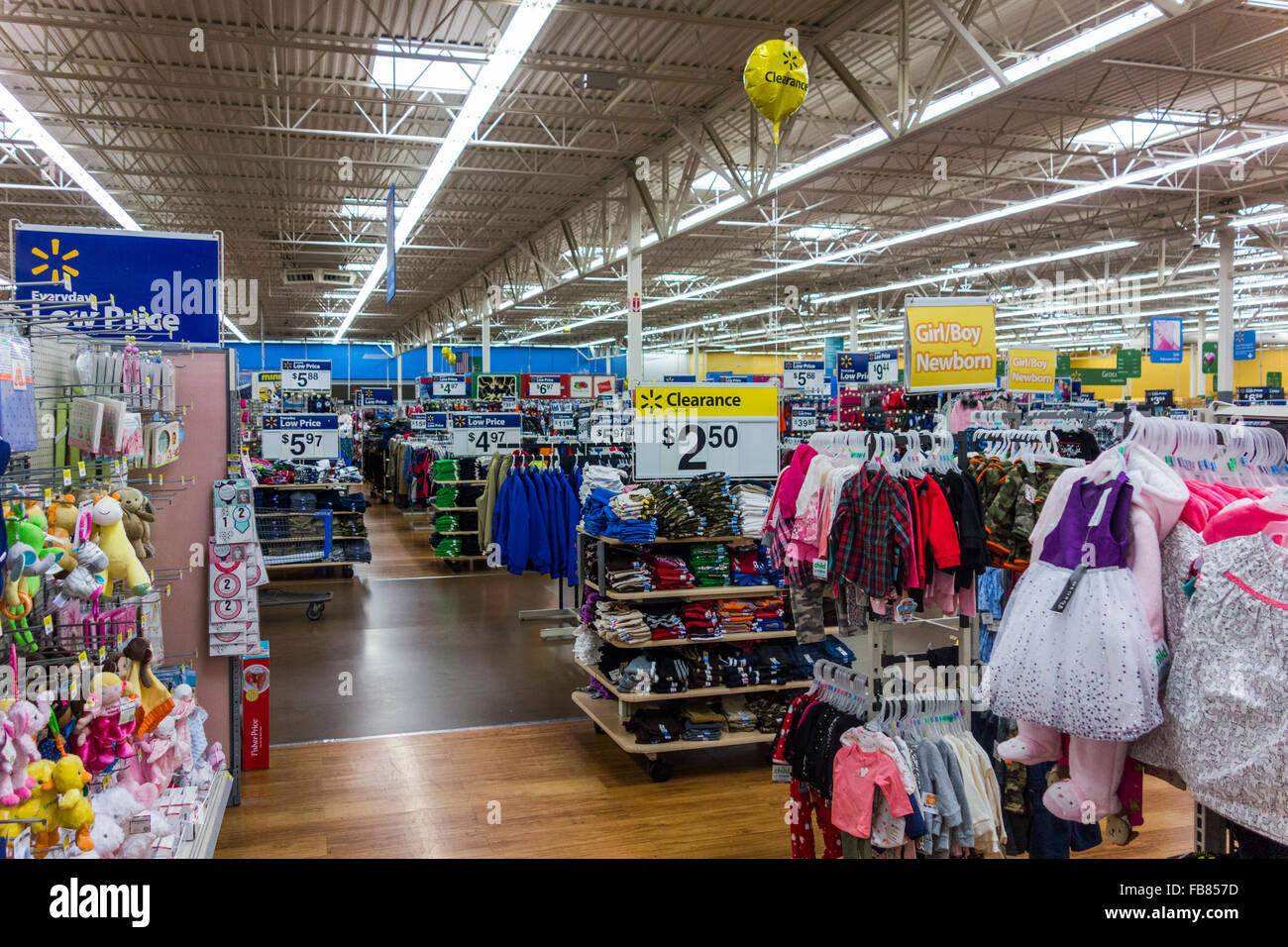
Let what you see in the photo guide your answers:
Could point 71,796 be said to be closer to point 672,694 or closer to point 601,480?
point 672,694

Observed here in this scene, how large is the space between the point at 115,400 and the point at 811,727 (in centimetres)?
278

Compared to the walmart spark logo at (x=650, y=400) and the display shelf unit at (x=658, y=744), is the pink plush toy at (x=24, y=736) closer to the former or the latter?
the display shelf unit at (x=658, y=744)

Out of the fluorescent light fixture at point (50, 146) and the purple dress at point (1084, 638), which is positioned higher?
the fluorescent light fixture at point (50, 146)

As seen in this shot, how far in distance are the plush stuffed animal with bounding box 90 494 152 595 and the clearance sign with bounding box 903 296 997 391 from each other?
19.3 ft

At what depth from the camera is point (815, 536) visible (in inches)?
150

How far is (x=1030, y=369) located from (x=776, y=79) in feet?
23.3

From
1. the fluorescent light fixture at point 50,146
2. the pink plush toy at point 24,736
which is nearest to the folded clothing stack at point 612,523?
the pink plush toy at point 24,736

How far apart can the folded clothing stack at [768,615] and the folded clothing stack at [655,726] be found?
2.27 feet

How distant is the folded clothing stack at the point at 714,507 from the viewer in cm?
536

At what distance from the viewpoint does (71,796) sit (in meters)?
2.18

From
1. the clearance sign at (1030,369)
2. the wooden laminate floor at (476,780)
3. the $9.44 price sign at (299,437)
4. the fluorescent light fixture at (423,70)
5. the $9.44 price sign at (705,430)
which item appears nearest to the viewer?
the wooden laminate floor at (476,780)

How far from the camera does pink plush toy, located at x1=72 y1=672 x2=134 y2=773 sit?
2607mm

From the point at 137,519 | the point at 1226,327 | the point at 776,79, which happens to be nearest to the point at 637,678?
the point at 137,519

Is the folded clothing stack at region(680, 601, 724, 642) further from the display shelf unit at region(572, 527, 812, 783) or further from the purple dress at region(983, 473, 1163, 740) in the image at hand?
the purple dress at region(983, 473, 1163, 740)
